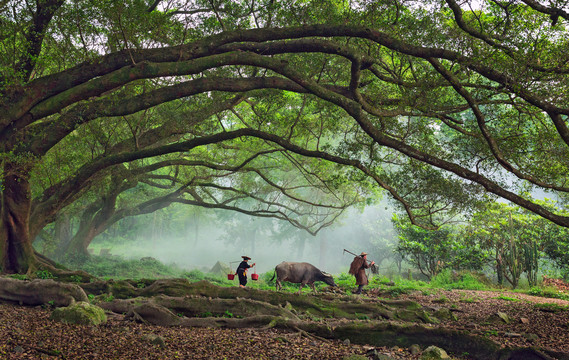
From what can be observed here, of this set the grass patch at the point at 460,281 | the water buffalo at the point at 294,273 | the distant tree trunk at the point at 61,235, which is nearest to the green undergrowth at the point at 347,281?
the grass patch at the point at 460,281

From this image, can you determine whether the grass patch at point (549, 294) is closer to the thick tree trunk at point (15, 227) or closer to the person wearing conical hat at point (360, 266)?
the person wearing conical hat at point (360, 266)

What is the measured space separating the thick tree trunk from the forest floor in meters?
4.29


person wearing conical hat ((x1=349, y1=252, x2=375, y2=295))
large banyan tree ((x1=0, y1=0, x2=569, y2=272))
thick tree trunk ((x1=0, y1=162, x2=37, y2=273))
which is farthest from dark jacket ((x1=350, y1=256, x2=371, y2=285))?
thick tree trunk ((x1=0, y1=162, x2=37, y2=273))

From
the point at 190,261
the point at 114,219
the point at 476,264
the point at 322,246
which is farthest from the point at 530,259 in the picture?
the point at 190,261

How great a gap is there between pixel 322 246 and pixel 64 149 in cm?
3244

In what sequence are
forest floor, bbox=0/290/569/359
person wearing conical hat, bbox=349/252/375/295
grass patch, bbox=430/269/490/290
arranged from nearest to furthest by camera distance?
forest floor, bbox=0/290/569/359
person wearing conical hat, bbox=349/252/375/295
grass patch, bbox=430/269/490/290

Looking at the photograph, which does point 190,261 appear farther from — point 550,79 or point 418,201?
point 550,79

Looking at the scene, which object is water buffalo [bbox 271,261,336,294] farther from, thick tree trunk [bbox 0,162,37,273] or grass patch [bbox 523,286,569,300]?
grass patch [bbox 523,286,569,300]

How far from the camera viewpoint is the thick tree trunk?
11234mm

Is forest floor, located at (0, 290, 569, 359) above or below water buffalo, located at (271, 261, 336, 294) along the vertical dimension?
below

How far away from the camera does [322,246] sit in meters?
44.0

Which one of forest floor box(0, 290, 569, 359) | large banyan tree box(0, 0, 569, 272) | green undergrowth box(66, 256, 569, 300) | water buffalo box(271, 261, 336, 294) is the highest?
large banyan tree box(0, 0, 569, 272)

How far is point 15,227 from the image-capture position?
38.2 ft

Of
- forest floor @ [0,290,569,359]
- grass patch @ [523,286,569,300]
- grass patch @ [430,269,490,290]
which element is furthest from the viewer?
grass patch @ [430,269,490,290]
